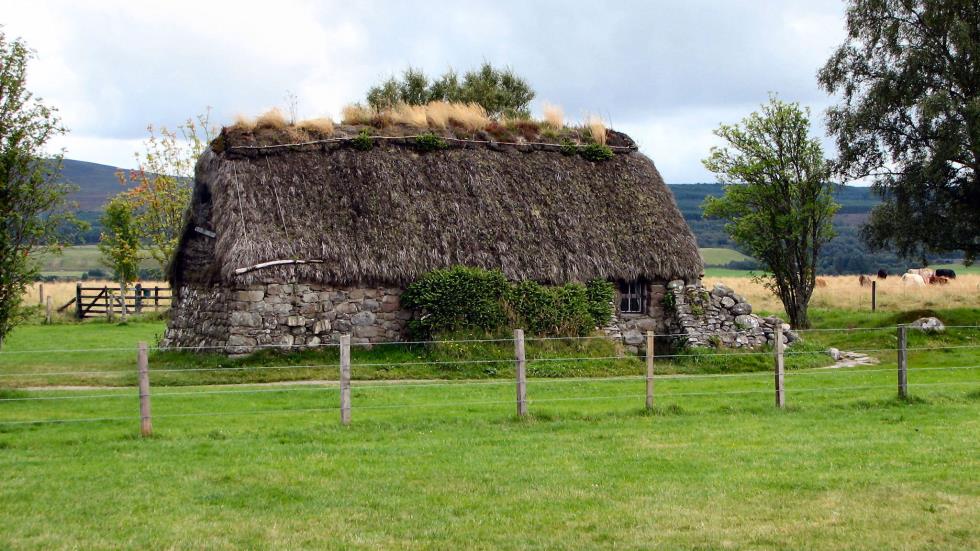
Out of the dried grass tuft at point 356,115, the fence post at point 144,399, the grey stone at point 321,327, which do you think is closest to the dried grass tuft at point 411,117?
the dried grass tuft at point 356,115

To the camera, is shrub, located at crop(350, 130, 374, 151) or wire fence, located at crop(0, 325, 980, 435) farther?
shrub, located at crop(350, 130, 374, 151)

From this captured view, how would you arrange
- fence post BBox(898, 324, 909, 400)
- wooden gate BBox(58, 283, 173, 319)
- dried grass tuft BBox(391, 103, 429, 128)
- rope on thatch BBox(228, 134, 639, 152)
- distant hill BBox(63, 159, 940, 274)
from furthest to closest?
distant hill BBox(63, 159, 940, 274), wooden gate BBox(58, 283, 173, 319), dried grass tuft BBox(391, 103, 429, 128), rope on thatch BBox(228, 134, 639, 152), fence post BBox(898, 324, 909, 400)

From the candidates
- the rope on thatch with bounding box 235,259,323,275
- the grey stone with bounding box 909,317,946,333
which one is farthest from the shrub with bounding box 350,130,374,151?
the grey stone with bounding box 909,317,946,333

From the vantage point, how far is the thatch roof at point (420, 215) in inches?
949

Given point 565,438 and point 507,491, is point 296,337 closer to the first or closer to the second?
point 565,438

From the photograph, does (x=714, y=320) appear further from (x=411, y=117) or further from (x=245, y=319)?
(x=245, y=319)

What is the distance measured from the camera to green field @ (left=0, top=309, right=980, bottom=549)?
8938 mm

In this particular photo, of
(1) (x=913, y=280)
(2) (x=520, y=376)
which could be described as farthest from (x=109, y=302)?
(1) (x=913, y=280)

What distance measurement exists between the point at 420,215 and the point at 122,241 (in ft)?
71.7

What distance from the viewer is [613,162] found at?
96.0 ft

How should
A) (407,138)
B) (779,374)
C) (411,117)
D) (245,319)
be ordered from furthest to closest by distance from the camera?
(411,117), (407,138), (245,319), (779,374)

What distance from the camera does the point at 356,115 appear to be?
27.8 m

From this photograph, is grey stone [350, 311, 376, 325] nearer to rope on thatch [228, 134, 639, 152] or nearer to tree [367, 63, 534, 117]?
rope on thatch [228, 134, 639, 152]

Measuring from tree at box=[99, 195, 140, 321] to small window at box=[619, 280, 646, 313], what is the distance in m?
23.4
